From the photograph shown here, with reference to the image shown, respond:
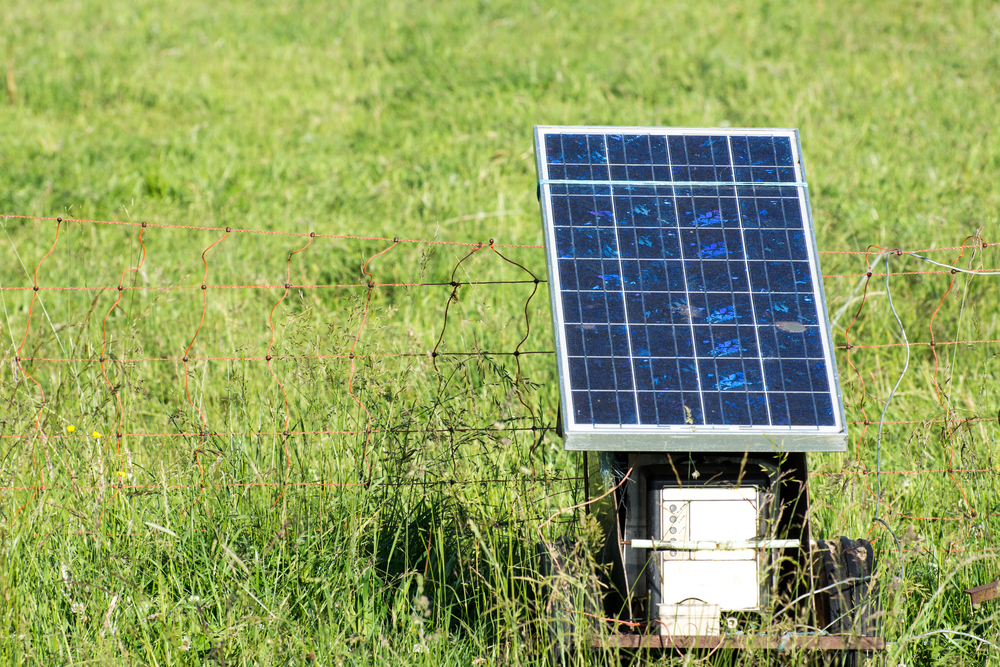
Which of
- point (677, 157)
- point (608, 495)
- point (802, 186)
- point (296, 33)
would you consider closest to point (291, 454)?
point (608, 495)

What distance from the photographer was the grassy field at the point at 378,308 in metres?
3.11

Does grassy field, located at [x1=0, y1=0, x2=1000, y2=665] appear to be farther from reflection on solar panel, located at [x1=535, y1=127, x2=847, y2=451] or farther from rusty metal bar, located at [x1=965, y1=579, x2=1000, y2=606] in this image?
reflection on solar panel, located at [x1=535, y1=127, x2=847, y2=451]

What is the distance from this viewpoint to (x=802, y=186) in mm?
3061

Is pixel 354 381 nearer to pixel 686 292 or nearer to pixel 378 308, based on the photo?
pixel 378 308

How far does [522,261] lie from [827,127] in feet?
11.9

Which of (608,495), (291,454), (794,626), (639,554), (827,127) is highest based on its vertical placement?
(827,127)

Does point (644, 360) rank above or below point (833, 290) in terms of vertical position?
below

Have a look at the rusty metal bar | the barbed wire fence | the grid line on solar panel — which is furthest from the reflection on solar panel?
the rusty metal bar

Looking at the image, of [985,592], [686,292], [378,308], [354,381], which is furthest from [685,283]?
[378,308]

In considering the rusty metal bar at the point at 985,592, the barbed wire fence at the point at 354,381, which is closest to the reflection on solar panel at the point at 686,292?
the barbed wire fence at the point at 354,381

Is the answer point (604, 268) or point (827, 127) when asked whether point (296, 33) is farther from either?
point (604, 268)

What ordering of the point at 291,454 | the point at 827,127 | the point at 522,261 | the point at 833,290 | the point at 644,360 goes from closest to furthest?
the point at 644,360 < the point at 291,454 < the point at 833,290 < the point at 522,261 < the point at 827,127

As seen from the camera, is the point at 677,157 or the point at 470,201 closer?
the point at 677,157

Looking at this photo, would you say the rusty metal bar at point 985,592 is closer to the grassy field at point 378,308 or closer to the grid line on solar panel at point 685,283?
the grassy field at point 378,308
